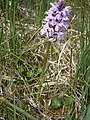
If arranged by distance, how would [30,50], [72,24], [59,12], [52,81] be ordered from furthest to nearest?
[72,24] → [30,50] → [52,81] → [59,12]

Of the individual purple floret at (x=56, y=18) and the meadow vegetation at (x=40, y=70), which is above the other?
the individual purple floret at (x=56, y=18)

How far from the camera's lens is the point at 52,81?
5.05 ft

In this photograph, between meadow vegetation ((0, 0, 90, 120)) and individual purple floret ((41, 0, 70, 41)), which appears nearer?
individual purple floret ((41, 0, 70, 41))

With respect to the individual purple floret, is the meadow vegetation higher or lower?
lower

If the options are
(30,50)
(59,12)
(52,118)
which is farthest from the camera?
(30,50)

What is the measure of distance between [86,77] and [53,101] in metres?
0.18

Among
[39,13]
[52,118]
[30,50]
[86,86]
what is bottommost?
[52,118]

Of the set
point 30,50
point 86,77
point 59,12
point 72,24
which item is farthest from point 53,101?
point 72,24

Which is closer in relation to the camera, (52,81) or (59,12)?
(59,12)

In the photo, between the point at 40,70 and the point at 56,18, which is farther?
the point at 40,70

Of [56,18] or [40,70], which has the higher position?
[56,18]

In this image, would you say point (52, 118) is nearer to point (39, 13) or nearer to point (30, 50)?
point (30, 50)

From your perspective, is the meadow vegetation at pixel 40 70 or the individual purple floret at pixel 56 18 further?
the meadow vegetation at pixel 40 70

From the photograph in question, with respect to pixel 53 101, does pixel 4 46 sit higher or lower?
higher
